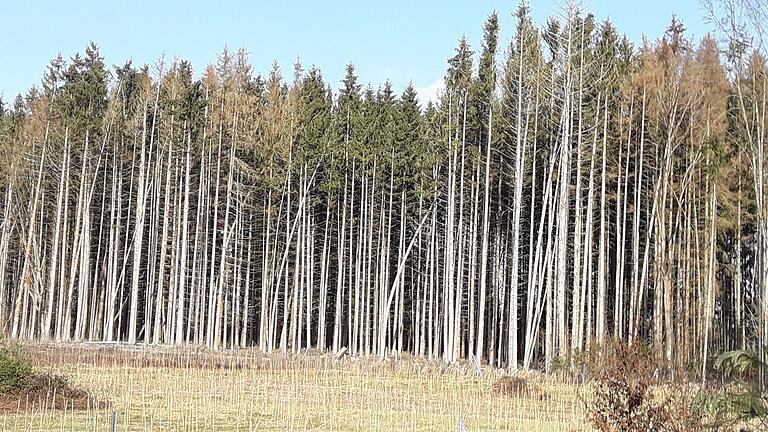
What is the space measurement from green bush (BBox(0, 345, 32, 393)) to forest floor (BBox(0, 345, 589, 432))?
1136 millimetres

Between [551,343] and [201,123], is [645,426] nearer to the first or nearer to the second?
[551,343]

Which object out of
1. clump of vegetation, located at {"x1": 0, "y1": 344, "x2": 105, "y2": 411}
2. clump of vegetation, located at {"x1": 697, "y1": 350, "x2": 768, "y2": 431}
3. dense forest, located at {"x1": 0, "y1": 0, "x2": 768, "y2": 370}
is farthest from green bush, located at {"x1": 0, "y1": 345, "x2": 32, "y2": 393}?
clump of vegetation, located at {"x1": 697, "y1": 350, "x2": 768, "y2": 431}

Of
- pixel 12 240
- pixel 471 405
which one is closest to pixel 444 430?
pixel 471 405

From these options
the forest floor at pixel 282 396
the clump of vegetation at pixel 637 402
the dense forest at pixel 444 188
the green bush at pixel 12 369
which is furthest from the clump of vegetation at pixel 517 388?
the green bush at pixel 12 369

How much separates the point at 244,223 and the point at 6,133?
33.4 feet

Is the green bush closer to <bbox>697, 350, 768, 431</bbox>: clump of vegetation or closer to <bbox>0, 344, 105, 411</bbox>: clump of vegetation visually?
<bbox>0, 344, 105, 411</bbox>: clump of vegetation

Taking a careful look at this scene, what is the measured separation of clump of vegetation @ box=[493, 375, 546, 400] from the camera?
16.3 metres

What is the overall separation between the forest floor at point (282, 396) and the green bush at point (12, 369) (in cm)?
114

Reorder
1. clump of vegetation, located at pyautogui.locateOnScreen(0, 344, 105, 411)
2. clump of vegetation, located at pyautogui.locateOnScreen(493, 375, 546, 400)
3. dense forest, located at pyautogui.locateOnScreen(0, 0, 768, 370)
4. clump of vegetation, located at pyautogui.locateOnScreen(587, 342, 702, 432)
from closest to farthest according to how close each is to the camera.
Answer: clump of vegetation, located at pyautogui.locateOnScreen(587, 342, 702, 432)
clump of vegetation, located at pyautogui.locateOnScreen(0, 344, 105, 411)
clump of vegetation, located at pyautogui.locateOnScreen(493, 375, 546, 400)
dense forest, located at pyautogui.locateOnScreen(0, 0, 768, 370)

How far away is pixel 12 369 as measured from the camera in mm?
13414

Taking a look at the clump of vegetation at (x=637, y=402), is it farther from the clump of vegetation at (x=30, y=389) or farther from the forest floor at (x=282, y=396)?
the clump of vegetation at (x=30, y=389)

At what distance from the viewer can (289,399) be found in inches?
546

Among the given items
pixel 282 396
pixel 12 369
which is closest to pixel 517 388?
pixel 282 396

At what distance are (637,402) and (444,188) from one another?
74.3 ft
